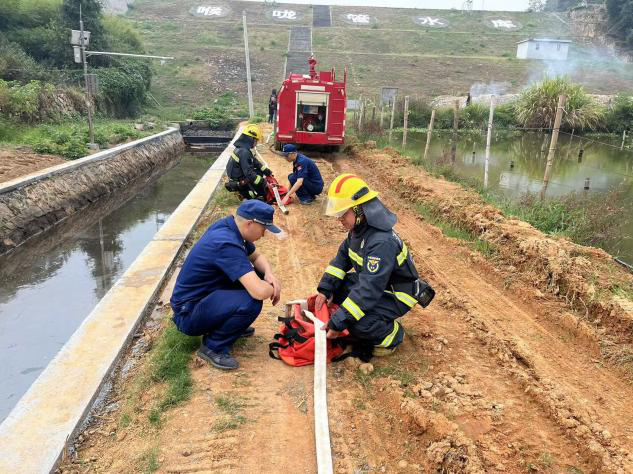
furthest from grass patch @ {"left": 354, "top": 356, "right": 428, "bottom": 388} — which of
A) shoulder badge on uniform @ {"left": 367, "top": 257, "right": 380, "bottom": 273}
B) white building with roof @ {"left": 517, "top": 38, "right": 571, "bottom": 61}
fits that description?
white building with roof @ {"left": 517, "top": 38, "right": 571, "bottom": 61}

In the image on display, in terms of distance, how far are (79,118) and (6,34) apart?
9277 mm

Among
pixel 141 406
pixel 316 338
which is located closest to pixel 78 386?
pixel 141 406

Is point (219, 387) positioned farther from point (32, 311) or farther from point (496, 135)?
point (496, 135)

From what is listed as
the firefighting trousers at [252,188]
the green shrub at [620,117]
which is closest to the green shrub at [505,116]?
the green shrub at [620,117]

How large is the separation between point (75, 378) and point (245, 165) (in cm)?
521

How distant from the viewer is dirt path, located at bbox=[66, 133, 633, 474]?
9.47 feet

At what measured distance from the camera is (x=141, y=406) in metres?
3.38

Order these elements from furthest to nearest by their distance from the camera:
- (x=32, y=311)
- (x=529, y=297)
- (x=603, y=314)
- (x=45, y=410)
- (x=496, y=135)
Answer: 1. (x=496, y=135)
2. (x=32, y=311)
3. (x=529, y=297)
4. (x=603, y=314)
5. (x=45, y=410)

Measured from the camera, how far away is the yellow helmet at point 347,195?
3.53 meters

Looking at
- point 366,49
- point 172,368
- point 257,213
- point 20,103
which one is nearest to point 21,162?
point 20,103

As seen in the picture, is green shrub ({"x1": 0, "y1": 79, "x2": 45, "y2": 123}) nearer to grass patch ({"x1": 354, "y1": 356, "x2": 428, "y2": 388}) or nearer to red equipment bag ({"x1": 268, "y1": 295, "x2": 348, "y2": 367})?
red equipment bag ({"x1": 268, "y1": 295, "x2": 348, "y2": 367})

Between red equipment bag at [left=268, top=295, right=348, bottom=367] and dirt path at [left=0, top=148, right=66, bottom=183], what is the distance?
813 cm

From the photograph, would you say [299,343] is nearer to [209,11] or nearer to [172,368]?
[172,368]

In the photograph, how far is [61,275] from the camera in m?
7.18
